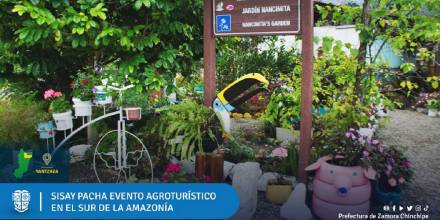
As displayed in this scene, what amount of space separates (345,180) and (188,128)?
197 cm

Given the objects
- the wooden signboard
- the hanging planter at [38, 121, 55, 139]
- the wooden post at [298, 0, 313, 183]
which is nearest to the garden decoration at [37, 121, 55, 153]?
the hanging planter at [38, 121, 55, 139]

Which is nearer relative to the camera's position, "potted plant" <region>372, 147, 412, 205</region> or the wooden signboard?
"potted plant" <region>372, 147, 412, 205</region>

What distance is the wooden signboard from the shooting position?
182 inches

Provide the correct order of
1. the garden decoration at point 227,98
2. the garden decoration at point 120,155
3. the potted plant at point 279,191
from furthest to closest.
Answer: the garden decoration at point 227,98, the garden decoration at point 120,155, the potted plant at point 279,191

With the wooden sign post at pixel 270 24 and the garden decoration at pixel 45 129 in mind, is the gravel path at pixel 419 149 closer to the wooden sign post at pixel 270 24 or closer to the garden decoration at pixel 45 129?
the wooden sign post at pixel 270 24

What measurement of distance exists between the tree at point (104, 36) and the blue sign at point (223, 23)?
1.31 feet

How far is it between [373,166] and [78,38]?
336 cm

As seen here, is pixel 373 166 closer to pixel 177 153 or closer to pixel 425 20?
pixel 425 20

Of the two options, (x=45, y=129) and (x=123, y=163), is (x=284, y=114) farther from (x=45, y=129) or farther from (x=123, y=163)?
(x=45, y=129)

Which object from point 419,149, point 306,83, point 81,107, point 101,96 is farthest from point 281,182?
point 419,149

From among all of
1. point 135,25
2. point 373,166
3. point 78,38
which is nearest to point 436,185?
point 373,166

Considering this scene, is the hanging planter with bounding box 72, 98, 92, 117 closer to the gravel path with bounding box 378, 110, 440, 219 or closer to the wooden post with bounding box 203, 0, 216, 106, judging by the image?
the wooden post with bounding box 203, 0, 216, 106

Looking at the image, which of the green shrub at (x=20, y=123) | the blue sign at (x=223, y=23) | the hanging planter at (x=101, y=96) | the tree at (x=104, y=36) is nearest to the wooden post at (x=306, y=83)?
the blue sign at (x=223, y=23)

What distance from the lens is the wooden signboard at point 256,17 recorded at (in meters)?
4.63
